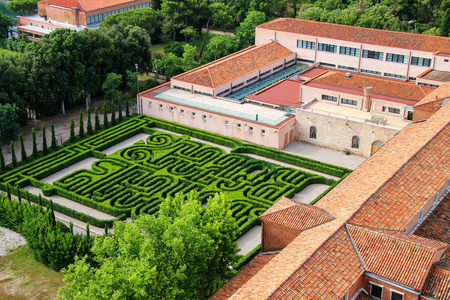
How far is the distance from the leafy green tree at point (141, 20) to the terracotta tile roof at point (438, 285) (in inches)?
2797

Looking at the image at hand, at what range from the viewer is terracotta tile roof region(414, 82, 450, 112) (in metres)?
56.0

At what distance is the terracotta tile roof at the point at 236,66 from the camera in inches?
2783

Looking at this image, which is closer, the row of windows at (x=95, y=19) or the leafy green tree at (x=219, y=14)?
the row of windows at (x=95, y=19)

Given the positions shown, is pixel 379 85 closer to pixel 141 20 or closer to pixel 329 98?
pixel 329 98

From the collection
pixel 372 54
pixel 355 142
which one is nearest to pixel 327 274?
pixel 355 142

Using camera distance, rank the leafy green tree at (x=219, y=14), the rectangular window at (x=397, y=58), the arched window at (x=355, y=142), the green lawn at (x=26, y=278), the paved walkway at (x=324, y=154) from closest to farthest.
Result: the green lawn at (x=26, y=278) < the paved walkway at (x=324, y=154) < the arched window at (x=355, y=142) < the rectangular window at (x=397, y=58) < the leafy green tree at (x=219, y=14)

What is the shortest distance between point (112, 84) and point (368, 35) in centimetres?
3515

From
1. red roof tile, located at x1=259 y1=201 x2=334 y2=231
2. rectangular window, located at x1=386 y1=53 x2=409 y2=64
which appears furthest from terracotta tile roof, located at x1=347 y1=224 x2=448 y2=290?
rectangular window, located at x1=386 y1=53 x2=409 y2=64

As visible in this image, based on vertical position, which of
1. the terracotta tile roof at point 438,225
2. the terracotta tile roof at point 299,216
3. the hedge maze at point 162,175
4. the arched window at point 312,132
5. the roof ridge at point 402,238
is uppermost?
the roof ridge at point 402,238

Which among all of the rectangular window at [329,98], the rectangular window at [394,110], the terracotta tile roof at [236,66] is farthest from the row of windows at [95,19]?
the rectangular window at [394,110]

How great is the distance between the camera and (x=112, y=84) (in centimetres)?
7488

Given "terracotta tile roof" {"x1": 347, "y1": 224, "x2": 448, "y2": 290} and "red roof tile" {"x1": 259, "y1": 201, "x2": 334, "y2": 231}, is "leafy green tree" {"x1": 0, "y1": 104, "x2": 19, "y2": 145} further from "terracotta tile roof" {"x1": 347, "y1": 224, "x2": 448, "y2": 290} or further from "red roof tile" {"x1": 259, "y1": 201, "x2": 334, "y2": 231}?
"terracotta tile roof" {"x1": 347, "y1": 224, "x2": 448, "y2": 290}

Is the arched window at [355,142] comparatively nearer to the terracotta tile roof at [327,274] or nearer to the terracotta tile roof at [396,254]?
the terracotta tile roof at [396,254]

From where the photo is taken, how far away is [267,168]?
5847 centimetres
